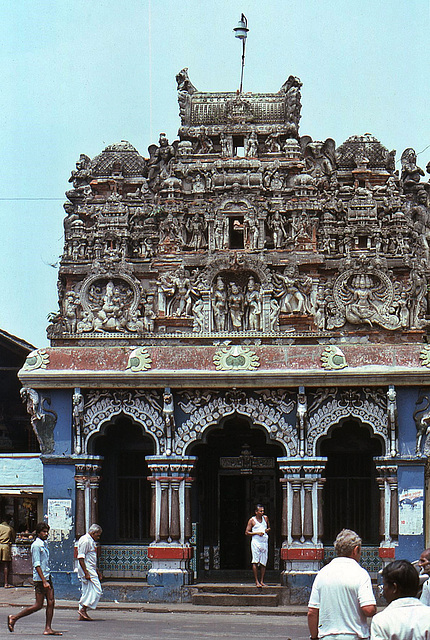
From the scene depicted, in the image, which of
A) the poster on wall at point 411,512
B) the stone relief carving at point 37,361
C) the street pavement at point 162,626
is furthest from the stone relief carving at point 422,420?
the stone relief carving at point 37,361

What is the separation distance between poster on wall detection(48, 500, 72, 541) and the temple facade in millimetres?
32

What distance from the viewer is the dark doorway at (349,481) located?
24.6 m

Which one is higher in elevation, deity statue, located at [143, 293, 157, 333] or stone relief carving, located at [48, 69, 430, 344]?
stone relief carving, located at [48, 69, 430, 344]

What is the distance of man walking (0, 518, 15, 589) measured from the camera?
80.5 ft


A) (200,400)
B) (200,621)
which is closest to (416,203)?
(200,400)

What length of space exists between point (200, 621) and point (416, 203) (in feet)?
33.2

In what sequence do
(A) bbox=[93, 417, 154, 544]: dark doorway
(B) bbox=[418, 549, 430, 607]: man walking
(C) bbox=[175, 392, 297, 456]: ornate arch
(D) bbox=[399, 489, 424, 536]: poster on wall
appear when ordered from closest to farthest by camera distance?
(B) bbox=[418, 549, 430, 607]: man walking
(D) bbox=[399, 489, 424, 536]: poster on wall
(C) bbox=[175, 392, 297, 456]: ornate arch
(A) bbox=[93, 417, 154, 544]: dark doorway

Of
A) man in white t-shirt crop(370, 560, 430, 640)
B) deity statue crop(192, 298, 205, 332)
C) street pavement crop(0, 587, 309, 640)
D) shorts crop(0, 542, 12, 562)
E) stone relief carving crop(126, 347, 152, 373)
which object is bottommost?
street pavement crop(0, 587, 309, 640)

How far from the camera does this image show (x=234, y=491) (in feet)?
83.5

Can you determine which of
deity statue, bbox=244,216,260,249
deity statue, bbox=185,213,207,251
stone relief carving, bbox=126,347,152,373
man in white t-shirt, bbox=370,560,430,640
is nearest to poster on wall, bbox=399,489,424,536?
stone relief carving, bbox=126,347,152,373

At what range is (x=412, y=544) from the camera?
22.7 metres

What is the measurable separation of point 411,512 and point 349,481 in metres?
2.12

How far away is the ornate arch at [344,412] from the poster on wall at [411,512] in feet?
3.86

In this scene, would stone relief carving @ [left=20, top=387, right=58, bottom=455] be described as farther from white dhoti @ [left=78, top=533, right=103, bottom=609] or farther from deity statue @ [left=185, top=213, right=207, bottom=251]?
deity statue @ [left=185, top=213, right=207, bottom=251]
